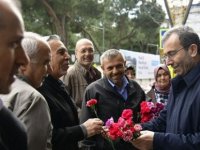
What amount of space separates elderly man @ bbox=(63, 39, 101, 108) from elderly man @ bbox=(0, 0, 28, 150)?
12.4 ft

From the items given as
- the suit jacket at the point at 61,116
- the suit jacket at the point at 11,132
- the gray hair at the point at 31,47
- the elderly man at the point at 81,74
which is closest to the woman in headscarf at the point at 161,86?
the elderly man at the point at 81,74

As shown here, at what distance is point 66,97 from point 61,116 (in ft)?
0.65

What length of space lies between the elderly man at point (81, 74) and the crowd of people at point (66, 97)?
1447 millimetres

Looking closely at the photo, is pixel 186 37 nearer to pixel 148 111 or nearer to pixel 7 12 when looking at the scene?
pixel 148 111

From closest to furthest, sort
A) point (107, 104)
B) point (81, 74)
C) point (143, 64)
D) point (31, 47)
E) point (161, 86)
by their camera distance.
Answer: point (31, 47) < point (107, 104) < point (161, 86) < point (81, 74) < point (143, 64)

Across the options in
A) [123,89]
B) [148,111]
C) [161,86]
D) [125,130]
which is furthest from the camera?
[161,86]

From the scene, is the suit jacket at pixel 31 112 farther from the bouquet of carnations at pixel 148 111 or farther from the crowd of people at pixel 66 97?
the bouquet of carnations at pixel 148 111

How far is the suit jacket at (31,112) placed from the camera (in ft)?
7.48

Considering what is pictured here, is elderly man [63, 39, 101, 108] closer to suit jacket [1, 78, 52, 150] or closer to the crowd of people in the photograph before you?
the crowd of people

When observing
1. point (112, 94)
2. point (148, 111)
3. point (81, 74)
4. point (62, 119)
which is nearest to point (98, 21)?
point (81, 74)

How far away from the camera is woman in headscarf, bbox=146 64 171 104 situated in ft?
16.8

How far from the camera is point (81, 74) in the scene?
5.50 metres

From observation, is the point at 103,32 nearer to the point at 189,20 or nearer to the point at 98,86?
the point at 189,20

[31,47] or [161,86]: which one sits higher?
[31,47]
